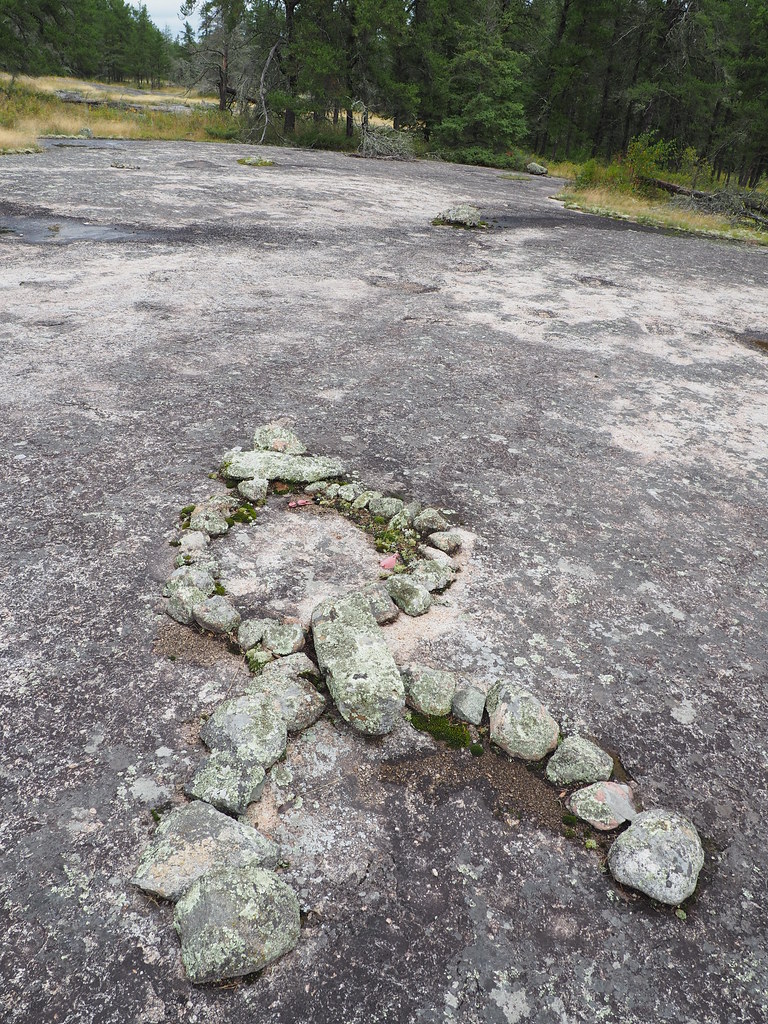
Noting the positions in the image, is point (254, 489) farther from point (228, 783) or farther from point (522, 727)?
point (522, 727)

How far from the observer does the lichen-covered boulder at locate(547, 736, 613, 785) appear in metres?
1.50

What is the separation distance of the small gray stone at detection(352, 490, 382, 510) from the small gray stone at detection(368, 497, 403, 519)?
13 mm

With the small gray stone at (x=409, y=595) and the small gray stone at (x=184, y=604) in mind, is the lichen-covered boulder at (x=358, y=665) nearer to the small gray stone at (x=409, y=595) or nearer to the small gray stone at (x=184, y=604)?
the small gray stone at (x=409, y=595)

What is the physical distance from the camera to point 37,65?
30.7m

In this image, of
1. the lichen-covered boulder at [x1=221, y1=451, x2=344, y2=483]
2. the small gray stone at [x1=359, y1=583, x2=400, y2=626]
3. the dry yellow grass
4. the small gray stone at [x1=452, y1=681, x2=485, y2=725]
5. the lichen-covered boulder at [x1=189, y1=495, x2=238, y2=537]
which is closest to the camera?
the small gray stone at [x1=452, y1=681, x2=485, y2=725]

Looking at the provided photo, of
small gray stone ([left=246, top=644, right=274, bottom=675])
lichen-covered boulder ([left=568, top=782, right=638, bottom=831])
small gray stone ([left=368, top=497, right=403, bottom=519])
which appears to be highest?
small gray stone ([left=368, top=497, right=403, bottom=519])

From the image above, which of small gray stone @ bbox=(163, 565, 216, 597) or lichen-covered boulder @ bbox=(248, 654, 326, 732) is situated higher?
small gray stone @ bbox=(163, 565, 216, 597)

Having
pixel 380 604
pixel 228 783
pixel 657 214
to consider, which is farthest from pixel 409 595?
pixel 657 214

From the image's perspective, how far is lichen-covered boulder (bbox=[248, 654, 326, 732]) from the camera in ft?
5.17

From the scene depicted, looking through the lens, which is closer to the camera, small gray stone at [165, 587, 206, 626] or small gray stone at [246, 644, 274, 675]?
small gray stone at [246, 644, 274, 675]

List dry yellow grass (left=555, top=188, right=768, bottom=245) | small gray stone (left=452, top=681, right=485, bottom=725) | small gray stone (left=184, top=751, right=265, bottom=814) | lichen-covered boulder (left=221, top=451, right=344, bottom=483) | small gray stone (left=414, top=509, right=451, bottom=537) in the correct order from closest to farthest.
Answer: small gray stone (left=184, top=751, right=265, bottom=814)
small gray stone (left=452, top=681, right=485, bottom=725)
small gray stone (left=414, top=509, right=451, bottom=537)
lichen-covered boulder (left=221, top=451, right=344, bottom=483)
dry yellow grass (left=555, top=188, right=768, bottom=245)

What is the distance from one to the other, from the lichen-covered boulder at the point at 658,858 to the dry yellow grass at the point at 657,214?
10.7 meters

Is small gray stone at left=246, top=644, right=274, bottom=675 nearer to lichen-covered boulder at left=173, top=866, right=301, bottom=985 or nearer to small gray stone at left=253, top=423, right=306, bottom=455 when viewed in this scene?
lichen-covered boulder at left=173, top=866, right=301, bottom=985

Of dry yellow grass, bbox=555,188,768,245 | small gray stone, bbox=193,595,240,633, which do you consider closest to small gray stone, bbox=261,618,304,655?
small gray stone, bbox=193,595,240,633
